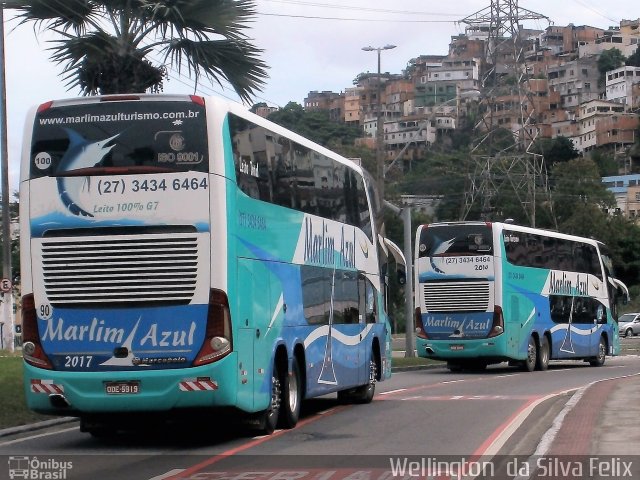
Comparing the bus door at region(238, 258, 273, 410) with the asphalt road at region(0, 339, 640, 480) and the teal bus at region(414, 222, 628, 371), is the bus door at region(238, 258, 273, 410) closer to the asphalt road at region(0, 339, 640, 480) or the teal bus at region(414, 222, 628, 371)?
the asphalt road at region(0, 339, 640, 480)

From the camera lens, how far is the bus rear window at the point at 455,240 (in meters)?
32.6

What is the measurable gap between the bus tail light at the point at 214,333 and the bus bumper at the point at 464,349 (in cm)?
1926

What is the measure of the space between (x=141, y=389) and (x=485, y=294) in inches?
762

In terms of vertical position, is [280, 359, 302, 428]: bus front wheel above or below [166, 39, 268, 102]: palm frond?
below

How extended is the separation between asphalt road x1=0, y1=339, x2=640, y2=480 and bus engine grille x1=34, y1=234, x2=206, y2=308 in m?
1.80

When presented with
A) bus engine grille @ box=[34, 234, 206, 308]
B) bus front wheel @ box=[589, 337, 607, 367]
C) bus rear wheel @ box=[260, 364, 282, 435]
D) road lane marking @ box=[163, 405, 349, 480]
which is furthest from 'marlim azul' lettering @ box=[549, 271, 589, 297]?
bus engine grille @ box=[34, 234, 206, 308]

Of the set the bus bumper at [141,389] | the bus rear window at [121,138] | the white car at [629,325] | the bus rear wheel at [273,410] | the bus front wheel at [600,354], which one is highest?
the bus rear window at [121,138]

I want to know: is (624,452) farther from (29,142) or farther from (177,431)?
(29,142)

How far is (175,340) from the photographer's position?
14.3m

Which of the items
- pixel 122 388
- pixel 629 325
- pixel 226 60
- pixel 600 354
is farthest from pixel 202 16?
pixel 629 325

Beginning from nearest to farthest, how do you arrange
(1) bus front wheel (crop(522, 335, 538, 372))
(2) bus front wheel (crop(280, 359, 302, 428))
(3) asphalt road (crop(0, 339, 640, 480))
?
(3) asphalt road (crop(0, 339, 640, 480)) < (2) bus front wheel (crop(280, 359, 302, 428)) < (1) bus front wheel (crop(522, 335, 538, 372))

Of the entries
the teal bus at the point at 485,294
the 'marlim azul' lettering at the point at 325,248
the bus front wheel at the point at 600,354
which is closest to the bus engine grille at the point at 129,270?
the 'marlim azul' lettering at the point at 325,248

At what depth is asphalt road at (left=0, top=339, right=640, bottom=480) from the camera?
1278cm

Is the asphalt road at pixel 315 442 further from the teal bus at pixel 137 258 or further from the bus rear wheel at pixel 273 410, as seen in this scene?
the teal bus at pixel 137 258
